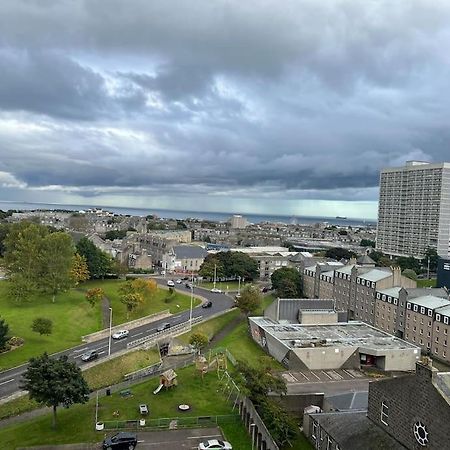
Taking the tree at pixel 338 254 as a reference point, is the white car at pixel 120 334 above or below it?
below

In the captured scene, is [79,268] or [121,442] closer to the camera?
[121,442]

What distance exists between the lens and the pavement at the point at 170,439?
3014 centimetres

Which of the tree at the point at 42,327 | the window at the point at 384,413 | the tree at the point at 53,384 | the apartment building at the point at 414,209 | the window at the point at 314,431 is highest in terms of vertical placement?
the apartment building at the point at 414,209

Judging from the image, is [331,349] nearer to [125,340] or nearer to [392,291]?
[392,291]

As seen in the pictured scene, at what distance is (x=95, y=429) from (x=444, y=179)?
513 ft

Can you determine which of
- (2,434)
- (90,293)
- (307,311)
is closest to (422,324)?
(307,311)

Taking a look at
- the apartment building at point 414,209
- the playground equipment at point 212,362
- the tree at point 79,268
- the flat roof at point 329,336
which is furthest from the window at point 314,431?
the apartment building at point 414,209

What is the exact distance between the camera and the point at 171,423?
109 ft

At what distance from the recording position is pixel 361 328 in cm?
5853

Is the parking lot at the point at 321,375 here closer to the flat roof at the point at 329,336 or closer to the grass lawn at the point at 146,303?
A: the flat roof at the point at 329,336

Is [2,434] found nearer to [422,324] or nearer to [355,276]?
[422,324]

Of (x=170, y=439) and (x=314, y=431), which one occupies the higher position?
(x=314, y=431)

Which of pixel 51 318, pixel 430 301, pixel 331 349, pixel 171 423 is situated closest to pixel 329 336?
pixel 331 349

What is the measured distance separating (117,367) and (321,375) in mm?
20104
